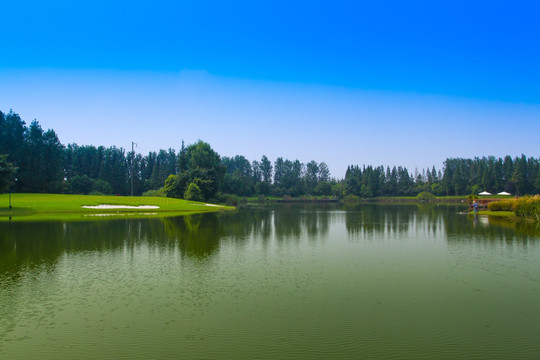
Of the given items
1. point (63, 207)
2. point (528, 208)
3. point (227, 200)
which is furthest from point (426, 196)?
point (63, 207)

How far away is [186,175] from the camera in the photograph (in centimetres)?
8425

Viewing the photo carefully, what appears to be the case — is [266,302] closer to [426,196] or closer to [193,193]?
[193,193]

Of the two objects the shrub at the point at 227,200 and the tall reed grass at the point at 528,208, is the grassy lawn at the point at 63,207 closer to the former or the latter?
the shrub at the point at 227,200

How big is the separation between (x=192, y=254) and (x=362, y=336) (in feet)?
40.7

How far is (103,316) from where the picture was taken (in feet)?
33.8

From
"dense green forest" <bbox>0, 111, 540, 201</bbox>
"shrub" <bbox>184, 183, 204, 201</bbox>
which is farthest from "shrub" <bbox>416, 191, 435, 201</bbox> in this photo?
"shrub" <bbox>184, 183, 204, 201</bbox>

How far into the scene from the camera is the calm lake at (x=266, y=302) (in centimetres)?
848

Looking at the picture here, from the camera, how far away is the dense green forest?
78250 millimetres

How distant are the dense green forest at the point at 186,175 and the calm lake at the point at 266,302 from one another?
117ft

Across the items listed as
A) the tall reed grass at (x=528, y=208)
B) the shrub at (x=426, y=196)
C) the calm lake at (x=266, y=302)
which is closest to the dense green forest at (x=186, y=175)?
the shrub at (x=426, y=196)

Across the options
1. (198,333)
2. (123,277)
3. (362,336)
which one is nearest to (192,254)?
(123,277)

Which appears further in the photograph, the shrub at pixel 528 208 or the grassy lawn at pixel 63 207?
the grassy lawn at pixel 63 207

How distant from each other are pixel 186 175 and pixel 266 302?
75.1m

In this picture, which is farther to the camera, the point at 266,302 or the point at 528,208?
the point at 528,208
